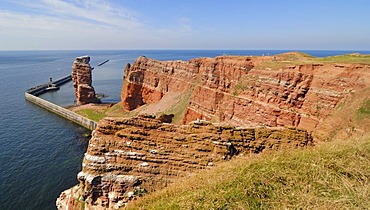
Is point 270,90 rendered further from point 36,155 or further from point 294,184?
point 36,155

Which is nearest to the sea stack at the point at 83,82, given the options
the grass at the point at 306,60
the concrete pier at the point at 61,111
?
the concrete pier at the point at 61,111

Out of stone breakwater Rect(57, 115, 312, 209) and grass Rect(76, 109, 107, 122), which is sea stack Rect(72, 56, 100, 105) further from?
stone breakwater Rect(57, 115, 312, 209)

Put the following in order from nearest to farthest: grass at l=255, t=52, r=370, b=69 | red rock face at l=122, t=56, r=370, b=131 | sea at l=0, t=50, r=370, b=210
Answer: red rock face at l=122, t=56, r=370, b=131, grass at l=255, t=52, r=370, b=69, sea at l=0, t=50, r=370, b=210

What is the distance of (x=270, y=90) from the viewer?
1082 inches

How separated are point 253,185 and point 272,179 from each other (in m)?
0.85

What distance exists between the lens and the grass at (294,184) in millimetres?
7508

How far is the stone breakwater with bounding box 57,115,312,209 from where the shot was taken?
16.8 m

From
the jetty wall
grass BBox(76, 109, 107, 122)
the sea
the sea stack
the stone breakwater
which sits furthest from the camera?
the sea stack

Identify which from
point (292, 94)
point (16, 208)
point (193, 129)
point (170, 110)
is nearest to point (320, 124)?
point (292, 94)

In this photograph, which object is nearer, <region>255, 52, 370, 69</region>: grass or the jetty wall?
<region>255, 52, 370, 69</region>: grass

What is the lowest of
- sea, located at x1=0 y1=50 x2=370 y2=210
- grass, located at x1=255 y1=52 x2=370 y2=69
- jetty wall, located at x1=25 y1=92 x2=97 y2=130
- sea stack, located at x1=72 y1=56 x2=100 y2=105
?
sea, located at x1=0 y1=50 x2=370 y2=210

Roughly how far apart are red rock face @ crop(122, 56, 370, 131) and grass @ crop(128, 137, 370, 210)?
42.8 feet

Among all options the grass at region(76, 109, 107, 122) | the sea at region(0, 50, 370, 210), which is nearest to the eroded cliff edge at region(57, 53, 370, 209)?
the sea at region(0, 50, 370, 210)

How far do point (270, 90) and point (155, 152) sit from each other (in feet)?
53.9
